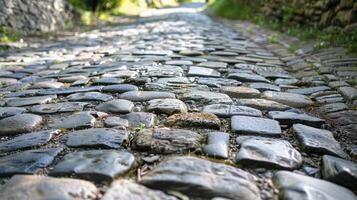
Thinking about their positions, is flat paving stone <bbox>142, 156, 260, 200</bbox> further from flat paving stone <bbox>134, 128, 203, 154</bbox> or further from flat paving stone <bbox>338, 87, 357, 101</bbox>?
flat paving stone <bbox>338, 87, 357, 101</bbox>

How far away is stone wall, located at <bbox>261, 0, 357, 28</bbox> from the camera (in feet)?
17.6

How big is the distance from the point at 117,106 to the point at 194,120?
22.0 inches

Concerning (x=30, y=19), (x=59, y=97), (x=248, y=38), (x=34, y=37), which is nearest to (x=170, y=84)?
(x=59, y=97)

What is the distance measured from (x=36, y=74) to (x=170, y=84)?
1524 millimetres

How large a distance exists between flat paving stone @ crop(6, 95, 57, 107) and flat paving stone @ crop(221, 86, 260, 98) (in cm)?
123

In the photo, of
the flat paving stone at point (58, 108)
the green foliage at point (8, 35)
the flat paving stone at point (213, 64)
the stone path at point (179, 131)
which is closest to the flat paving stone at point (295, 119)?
the stone path at point (179, 131)

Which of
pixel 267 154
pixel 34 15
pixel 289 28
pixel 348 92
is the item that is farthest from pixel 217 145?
pixel 34 15

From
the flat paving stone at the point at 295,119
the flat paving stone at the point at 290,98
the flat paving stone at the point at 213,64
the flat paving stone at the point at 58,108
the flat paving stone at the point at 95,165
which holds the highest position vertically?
the flat paving stone at the point at 95,165

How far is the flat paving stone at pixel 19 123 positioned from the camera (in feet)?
6.55

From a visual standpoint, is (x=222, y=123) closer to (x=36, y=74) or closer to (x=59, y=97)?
(x=59, y=97)

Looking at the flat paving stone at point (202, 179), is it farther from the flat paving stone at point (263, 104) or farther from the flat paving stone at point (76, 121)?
the flat paving stone at point (263, 104)

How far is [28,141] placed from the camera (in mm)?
1815

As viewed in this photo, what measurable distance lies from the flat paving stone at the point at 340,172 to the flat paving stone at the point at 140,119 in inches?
34.5

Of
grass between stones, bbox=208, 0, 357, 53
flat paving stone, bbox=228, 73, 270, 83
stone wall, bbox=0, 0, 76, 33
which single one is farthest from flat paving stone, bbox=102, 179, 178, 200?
stone wall, bbox=0, 0, 76, 33
